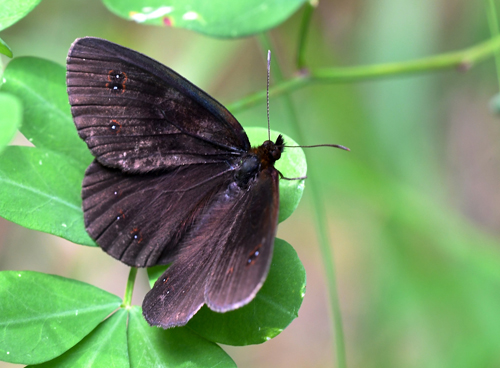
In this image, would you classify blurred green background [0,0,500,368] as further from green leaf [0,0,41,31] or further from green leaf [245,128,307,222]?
green leaf [0,0,41,31]

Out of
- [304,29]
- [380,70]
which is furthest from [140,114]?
[380,70]

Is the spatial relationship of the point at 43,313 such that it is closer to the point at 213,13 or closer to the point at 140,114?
the point at 140,114

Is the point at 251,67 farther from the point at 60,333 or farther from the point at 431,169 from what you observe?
the point at 60,333

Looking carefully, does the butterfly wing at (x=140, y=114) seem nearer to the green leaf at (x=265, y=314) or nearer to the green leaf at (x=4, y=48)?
the green leaf at (x=4, y=48)

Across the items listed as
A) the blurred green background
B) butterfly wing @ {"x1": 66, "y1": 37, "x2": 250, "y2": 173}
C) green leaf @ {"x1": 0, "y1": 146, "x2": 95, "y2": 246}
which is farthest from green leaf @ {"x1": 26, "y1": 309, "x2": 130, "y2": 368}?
the blurred green background

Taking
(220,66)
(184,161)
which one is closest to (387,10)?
(220,66)

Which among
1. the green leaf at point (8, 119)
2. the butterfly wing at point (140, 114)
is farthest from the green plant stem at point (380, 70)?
the green leaf at point (8, 119)

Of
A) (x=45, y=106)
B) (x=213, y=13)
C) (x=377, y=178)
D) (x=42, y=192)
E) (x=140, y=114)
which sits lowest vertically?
(x=42, y=192)
